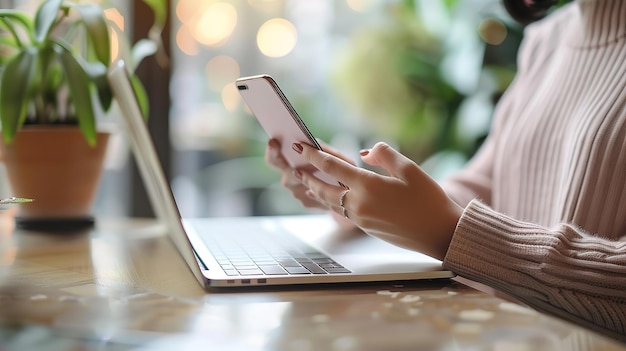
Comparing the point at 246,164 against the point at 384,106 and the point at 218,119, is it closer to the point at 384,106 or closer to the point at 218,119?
the point at 218,119

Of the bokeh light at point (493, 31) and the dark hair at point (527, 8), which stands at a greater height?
the dark hair at point (527, 8)

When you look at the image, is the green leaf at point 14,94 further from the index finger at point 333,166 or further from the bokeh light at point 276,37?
the bokeh light at point 276,37

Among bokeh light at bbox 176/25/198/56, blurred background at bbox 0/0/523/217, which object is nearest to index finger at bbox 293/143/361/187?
blurred background at bbox 0/0/523/217

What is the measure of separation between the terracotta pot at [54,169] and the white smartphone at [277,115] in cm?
34

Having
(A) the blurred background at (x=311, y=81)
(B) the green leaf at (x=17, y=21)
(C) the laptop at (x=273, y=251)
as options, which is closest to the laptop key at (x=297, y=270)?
(C) the laptop at (x=273, y=251)

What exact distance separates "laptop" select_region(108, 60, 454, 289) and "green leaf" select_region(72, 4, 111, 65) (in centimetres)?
3

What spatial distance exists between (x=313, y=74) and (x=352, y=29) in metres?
0.15

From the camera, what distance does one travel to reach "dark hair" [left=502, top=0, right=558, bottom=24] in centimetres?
99

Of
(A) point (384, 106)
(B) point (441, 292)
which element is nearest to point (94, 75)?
(B) point (441, 292)

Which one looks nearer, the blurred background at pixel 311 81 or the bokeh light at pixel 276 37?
the blurred background at pixel 311 81

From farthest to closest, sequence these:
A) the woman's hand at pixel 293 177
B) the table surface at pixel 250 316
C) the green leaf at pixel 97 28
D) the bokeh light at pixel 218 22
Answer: the bokeh light at pixel 218 22
the green leaf at pixel 97 28
the woman's hand at pixel 293 177
the table surface at pixel 250 316

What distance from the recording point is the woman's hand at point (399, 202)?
609mm

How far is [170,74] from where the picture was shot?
1443 millimetres

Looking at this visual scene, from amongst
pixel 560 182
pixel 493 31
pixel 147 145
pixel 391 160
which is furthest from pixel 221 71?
pixel 391 160
